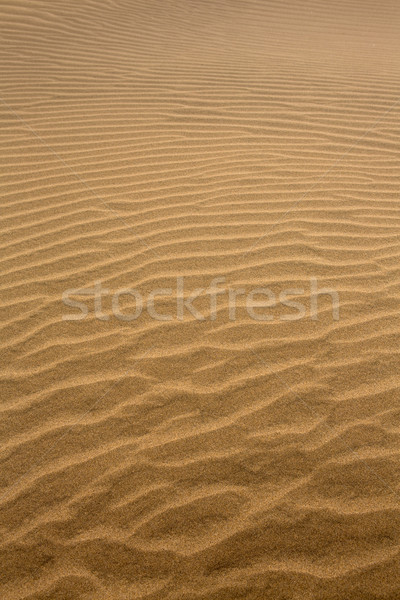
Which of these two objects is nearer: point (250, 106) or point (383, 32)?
point (250, 106)

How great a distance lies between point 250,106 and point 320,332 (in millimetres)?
3127

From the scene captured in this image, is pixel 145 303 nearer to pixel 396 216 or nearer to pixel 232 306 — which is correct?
pixel 232 306

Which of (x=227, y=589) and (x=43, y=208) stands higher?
(x=43, y=208)

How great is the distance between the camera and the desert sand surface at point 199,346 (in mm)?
1811

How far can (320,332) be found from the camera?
2627 millimetres

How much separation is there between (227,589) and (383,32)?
8349mm

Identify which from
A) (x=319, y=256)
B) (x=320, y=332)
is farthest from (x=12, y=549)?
(x=319, y=256)

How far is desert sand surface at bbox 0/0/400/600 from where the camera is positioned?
5.94ft

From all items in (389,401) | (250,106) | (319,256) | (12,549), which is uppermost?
(250,106)

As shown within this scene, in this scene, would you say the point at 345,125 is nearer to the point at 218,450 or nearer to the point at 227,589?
the point at 218,450

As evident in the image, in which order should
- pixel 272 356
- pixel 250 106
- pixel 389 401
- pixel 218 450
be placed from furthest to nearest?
pixel 250 106
pixel 272 356
pixel 389 401
pixel 218 450

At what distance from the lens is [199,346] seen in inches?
100

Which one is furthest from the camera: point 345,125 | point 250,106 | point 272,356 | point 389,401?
point 250,106

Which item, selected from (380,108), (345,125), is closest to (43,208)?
(345,125)
